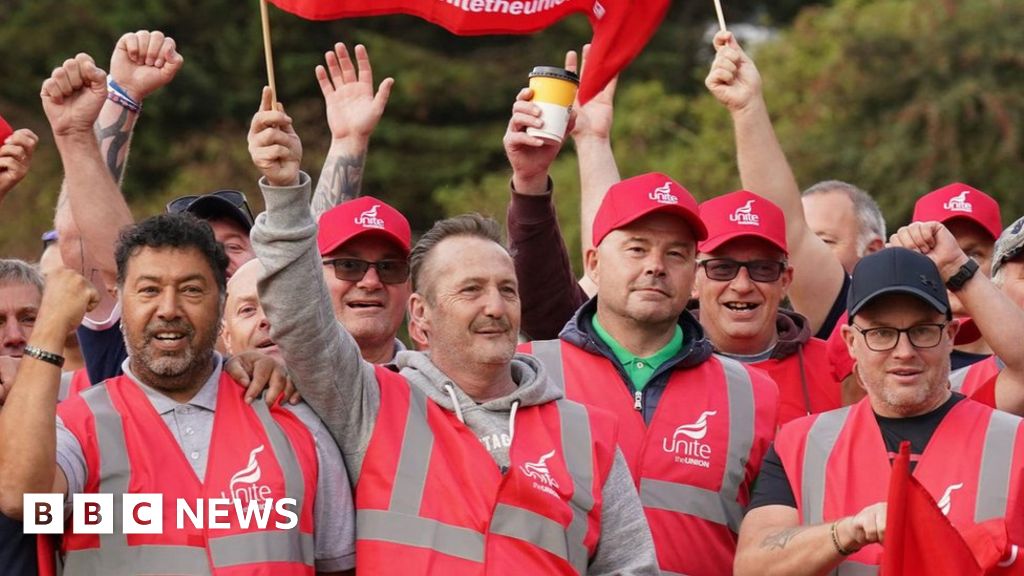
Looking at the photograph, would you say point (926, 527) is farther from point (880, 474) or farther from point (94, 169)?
point (94, 169)

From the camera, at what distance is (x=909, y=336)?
23.6 feet

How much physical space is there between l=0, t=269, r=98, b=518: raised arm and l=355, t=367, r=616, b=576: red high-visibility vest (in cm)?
107

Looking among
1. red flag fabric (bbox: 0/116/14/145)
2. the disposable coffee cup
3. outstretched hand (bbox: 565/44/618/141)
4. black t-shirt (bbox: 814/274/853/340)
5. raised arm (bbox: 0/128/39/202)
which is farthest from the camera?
outstretched hand (bbox: 565/44/618/141)

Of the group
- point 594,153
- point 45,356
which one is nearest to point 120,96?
point 594,153

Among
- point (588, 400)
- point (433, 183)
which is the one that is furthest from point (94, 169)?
point (433, 183)

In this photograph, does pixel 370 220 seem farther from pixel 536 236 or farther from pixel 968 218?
pixel 968 218

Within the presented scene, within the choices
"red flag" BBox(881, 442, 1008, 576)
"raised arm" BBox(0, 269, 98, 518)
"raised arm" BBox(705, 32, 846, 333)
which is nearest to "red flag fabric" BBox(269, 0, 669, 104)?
"raised arm" BBox(705, 32, 846, 333)

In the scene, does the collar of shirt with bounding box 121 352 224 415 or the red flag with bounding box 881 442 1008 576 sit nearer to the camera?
A: the red flag with bounding box 881 442 1008 576

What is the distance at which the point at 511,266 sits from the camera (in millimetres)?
7457

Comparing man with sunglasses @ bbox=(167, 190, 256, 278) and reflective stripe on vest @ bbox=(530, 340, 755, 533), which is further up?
man with sunglasses @ bbox=(167, 190, 256, 278)

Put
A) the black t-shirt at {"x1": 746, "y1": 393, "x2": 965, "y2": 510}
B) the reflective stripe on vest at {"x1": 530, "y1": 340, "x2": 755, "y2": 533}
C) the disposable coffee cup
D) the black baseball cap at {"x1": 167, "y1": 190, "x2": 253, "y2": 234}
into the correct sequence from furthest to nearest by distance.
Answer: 1. the black baseball cap at {"x1": 167, "y1": 190, "x2": 253, "y2": 234}
2. the disposable coffee cup
3. the reflective stripe on vest at {"x1": 530, "y1": 340, "x2": 755, "y2": 533}
4. the black t-shirt at {"x1": 746, "y1": 393, "x2": 965, "y2": 510}

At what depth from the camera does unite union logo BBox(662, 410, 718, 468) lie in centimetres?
767

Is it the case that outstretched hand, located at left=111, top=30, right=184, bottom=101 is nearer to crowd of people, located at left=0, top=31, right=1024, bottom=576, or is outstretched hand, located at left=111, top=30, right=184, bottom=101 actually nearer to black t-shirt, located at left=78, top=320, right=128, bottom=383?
crowd of people, located at left=0, top=31, right=1024, bottom=576

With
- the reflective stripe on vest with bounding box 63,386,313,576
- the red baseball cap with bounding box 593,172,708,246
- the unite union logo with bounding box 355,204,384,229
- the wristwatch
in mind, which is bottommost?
the reflective stripe on vest with bounding box 63,386,313,576
